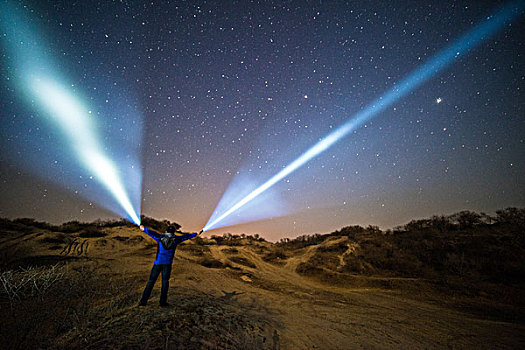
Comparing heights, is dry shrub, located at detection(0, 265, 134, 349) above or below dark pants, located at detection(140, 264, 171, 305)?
below

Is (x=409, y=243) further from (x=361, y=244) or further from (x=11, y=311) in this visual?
(x=11, y=311)

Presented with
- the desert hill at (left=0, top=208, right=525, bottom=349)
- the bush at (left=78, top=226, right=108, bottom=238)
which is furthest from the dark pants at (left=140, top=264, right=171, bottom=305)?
the bush at (left=78, top=226, right=108, bottom=238)

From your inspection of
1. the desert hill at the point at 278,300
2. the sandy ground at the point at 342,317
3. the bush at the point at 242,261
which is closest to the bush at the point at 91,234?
the desert hill at the point at 278,300

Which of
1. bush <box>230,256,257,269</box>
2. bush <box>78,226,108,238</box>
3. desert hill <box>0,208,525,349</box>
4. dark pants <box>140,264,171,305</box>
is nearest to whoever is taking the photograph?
desert hill <box>0,208,525,349</box>

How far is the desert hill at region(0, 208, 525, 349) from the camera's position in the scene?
4.13 meters

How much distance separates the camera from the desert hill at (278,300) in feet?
13.5

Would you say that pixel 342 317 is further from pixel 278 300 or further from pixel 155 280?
pixel 155 280

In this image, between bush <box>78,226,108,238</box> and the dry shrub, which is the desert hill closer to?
the dry shrub

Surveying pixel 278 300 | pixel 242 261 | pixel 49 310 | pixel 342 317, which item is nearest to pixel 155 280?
pixel 49 310

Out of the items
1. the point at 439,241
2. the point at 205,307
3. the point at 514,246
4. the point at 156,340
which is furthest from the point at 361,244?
the point at 156,340

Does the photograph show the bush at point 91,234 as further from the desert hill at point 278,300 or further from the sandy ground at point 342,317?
the sandy ground at point 342,317

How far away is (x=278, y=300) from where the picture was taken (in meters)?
9.02

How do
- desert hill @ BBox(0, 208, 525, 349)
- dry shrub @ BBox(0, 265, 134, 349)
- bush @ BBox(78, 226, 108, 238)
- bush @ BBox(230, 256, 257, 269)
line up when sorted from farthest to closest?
bush @ BBox(78, 226, 108, 238)
bush @ BBox(230, 256, 257, 269)
desert hill @ BBox(0, 208, 525, 349)
dry shrub @ BBox(0, 265, 134, 349)

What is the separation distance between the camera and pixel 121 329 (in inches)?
149
